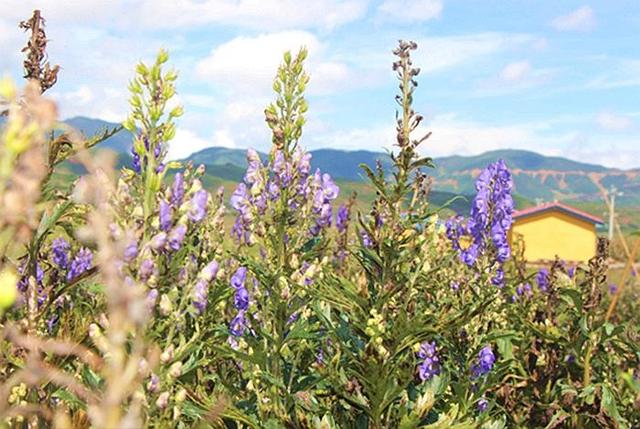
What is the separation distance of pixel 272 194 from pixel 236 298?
0.73 metres

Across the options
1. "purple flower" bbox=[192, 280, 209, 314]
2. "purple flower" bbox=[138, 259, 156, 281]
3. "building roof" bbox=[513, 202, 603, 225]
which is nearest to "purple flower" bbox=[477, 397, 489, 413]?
"purple flower" bbox=[192, 280, 209, 314]

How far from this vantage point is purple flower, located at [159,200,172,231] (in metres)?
2.14

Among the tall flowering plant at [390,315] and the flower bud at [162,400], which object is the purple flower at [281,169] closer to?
the tall flowering plant at [390,315]

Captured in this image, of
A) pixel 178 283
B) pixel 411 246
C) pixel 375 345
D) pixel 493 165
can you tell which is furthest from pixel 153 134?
pixel 493 165

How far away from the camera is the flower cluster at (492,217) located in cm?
482

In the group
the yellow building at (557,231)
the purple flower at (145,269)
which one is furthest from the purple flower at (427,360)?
the yellow building at (557,231)

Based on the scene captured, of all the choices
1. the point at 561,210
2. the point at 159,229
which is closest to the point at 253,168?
the point at 159,229

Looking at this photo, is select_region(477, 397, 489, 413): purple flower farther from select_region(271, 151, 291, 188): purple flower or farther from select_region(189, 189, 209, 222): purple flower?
select_region(189, 189, 209, 222): purple flower

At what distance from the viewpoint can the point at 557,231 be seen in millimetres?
57188

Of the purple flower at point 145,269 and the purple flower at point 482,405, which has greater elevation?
the purple flower at point 145,269

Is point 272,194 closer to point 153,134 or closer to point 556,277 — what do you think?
point 153,134

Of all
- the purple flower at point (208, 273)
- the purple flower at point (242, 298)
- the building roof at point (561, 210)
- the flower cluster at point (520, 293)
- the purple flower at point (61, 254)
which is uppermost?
the purple flower at point (208, 273)

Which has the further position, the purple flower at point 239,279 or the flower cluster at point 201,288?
the purple flower at point 239,279

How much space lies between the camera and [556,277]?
572 cm
